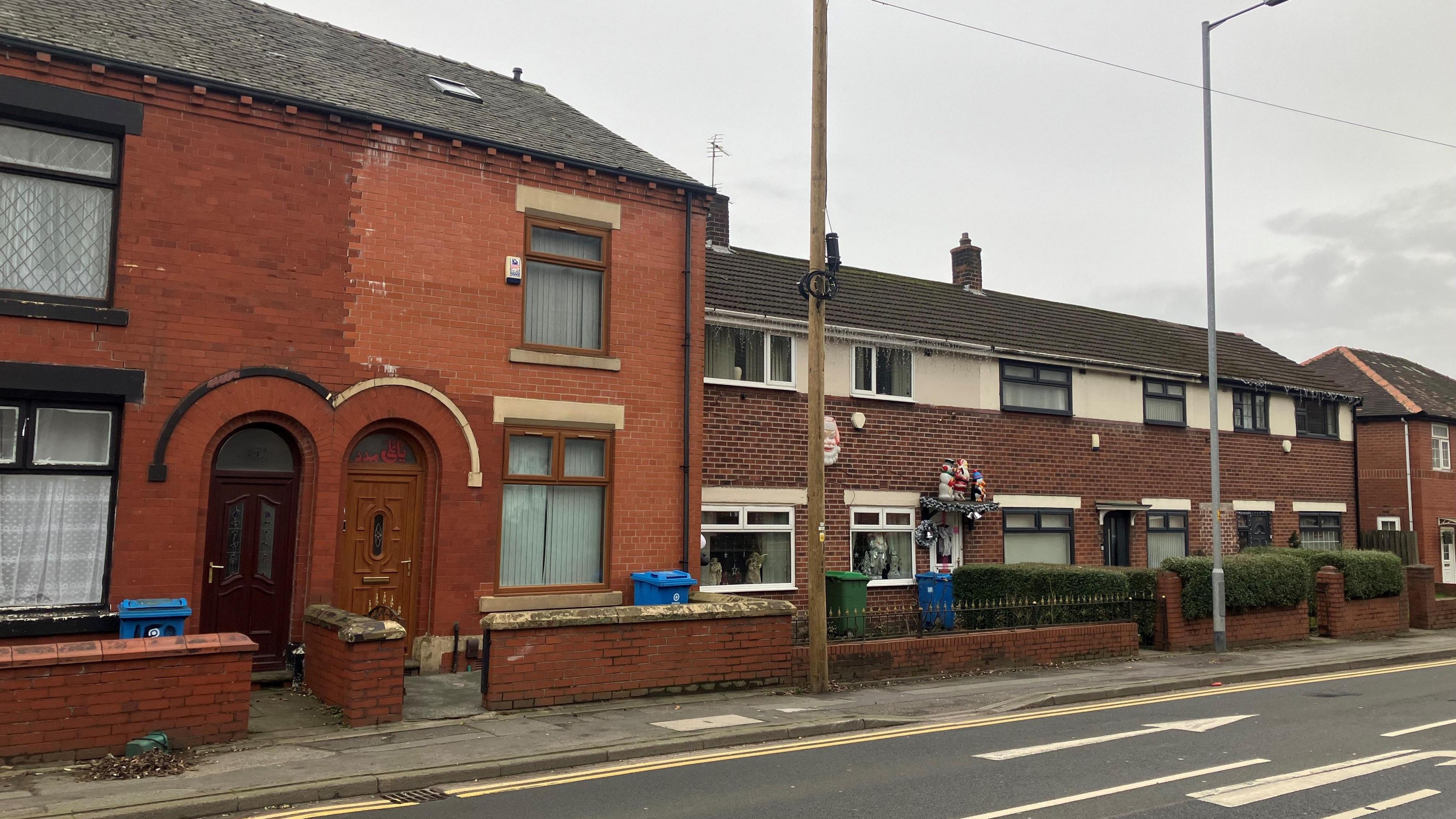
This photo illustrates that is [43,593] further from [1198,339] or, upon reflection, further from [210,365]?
[1198,339]

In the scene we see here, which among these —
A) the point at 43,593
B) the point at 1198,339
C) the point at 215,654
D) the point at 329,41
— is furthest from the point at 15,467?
the point at 1198,339


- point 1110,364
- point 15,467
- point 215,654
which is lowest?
point 215,654

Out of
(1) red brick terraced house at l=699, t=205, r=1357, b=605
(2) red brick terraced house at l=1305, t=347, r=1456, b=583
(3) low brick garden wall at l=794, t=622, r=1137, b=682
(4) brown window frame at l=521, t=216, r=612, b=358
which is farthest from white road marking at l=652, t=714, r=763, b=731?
(2) red brick terraced house at l=1305, t=347, r=1456, b=583

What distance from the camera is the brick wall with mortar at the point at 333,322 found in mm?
10367

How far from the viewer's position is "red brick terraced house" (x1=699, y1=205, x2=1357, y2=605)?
16.8 m

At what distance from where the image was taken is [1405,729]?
10375 millimetres

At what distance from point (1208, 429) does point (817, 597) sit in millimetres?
16355

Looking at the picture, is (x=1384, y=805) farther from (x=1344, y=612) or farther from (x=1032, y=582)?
(x=1344, y=612)

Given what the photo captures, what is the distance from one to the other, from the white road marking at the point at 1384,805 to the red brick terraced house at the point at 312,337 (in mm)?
8407

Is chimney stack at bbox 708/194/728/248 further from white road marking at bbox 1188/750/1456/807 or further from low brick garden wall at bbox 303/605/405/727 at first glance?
white road marking at bbox 1188/750/1456/807

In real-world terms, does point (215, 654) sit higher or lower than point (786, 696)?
higher

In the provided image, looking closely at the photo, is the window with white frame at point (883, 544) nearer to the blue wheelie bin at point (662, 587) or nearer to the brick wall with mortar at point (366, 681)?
the blue wheelie bin at point (662, 587)

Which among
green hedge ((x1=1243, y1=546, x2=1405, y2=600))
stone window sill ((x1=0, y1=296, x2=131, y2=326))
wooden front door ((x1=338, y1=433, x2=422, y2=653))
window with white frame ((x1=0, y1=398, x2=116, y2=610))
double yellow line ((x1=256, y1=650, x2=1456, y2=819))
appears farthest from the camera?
green hedge ((x1=1243, y1=546, x2=1405, y2=600))

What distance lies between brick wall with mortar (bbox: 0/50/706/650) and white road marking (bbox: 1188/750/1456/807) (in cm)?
765
